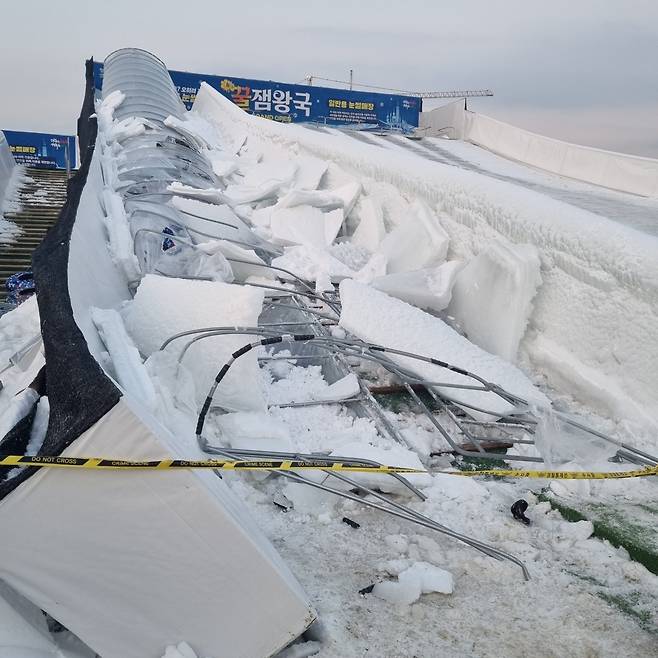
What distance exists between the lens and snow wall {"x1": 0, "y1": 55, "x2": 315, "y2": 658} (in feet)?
4.48

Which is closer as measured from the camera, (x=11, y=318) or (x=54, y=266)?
(x=54, y=266)

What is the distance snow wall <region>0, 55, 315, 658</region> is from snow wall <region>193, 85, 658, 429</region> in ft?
5.74

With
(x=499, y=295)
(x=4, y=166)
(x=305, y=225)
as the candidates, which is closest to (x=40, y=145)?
(x=4, y=166)

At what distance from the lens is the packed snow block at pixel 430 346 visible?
2.55 metres

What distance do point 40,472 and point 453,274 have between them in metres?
2.58

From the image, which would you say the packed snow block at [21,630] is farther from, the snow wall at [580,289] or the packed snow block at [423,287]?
the packed snow block at [423,287]

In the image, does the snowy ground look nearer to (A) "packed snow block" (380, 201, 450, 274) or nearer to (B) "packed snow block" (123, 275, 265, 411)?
(A) "packed snow block" (380, 201, 450, 274)

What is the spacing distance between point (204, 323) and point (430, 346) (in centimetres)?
106

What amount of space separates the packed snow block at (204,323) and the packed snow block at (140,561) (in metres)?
0.99

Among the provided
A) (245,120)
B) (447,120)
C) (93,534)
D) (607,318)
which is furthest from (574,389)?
(447,120)

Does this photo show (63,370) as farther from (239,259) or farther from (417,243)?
(417,243)

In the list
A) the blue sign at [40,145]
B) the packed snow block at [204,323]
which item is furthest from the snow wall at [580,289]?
the blue sign at [40,145]

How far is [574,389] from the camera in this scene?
8.98ft

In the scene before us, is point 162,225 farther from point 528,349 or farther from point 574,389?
point 574,389
